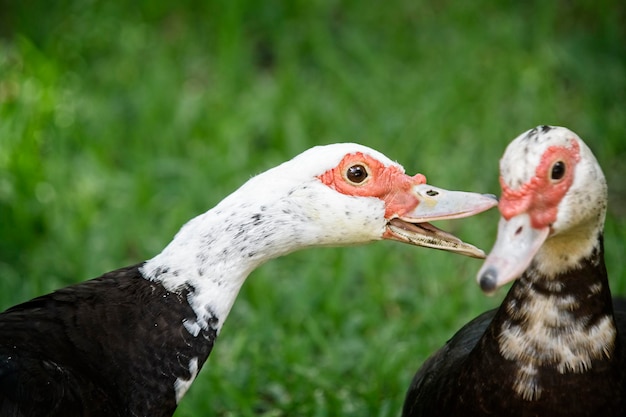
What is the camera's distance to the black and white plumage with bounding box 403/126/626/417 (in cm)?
268

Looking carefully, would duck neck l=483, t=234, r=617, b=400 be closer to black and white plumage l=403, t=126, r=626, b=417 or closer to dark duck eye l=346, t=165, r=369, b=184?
black and white plumage l=403, t=126, r=626, b=417

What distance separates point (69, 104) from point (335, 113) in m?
1.72

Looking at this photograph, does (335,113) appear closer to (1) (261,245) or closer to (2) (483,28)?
(2) (483,28)

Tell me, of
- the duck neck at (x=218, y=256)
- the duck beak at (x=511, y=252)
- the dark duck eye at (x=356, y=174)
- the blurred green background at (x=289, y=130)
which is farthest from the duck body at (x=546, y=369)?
the blurred green background at (x=289, y=130)

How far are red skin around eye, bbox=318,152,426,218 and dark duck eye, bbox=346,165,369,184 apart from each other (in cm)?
1

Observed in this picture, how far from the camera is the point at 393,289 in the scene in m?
4.89

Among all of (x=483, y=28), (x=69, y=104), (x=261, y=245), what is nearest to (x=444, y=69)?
→ (x=483, y=28)

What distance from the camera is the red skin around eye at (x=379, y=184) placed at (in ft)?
10.2

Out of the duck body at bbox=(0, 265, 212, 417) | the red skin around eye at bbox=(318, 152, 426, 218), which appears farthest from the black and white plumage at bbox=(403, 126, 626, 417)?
the duck body at bbox=(0, 265, 212, 417)

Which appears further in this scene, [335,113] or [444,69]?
[444,69]

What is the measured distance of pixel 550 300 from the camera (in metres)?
2.81

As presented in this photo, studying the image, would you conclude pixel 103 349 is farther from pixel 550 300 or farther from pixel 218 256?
pixel 550 300

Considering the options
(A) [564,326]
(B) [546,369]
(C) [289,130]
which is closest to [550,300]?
(A) [564,326]

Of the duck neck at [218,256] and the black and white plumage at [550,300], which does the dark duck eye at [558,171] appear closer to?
the black and white plumage at [550,300]
